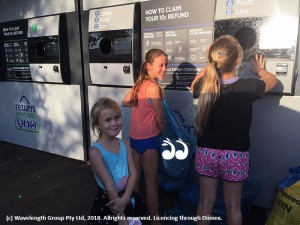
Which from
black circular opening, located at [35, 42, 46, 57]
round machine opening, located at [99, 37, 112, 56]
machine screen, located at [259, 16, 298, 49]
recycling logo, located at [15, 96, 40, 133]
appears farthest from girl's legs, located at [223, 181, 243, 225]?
recycling logo, located at [15, 96, 40, 133]

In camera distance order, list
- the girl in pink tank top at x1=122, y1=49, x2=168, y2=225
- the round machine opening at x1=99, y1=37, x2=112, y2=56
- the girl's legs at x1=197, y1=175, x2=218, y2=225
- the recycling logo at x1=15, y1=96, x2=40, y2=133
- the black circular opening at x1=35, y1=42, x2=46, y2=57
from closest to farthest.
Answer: the girl's legs at x1=197, y1=175, x2=218, y2=225 → the girl in pink tank top at x1=122, y1=49, x2=168, y2=225 → the round machine opening at x1=99, y1=37, x2=112, y2=56 → the black circular opening at x1=35, y1=42, x2=46, y2=57 → the recycling logo at x1=15, y1=96, x2=40, y2=133

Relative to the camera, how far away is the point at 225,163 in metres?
1.78

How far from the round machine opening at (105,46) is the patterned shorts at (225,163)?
6.09 feet

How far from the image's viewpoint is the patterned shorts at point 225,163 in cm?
176

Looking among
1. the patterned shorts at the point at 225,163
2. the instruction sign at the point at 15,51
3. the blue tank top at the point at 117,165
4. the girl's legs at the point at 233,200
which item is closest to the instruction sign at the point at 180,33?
the patterned shorts at the point at 225,163

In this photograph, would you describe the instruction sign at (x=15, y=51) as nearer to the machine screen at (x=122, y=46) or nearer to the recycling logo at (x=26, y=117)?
the recycling logo at (x=26, y=117)

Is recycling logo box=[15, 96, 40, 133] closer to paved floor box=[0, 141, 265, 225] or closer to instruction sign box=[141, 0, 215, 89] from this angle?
paved floor box=[0, 141, 265, 225]

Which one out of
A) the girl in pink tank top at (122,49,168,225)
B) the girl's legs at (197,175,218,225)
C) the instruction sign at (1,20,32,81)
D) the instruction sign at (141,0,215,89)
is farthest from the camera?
the instruction sign at (1,20,32,81)

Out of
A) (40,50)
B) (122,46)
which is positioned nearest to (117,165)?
(122,46)

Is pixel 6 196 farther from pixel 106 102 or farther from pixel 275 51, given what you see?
pixel 275 51

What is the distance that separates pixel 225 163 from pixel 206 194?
0.98 ft

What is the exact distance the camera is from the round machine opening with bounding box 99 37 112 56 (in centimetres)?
321

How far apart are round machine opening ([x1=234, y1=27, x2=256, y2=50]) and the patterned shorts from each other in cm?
103

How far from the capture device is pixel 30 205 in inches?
110
